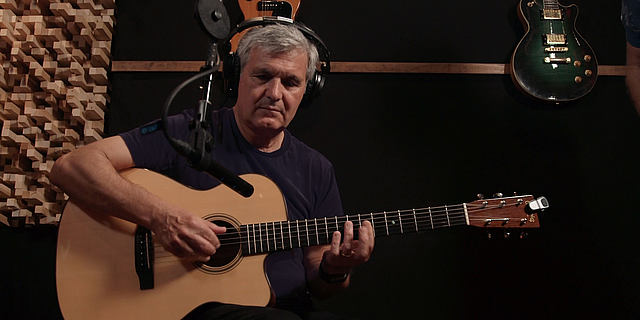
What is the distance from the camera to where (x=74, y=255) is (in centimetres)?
157

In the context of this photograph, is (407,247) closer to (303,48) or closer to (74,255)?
(303,48)

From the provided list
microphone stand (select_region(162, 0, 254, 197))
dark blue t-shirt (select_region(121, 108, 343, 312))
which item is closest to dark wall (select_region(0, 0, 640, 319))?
dark blue t-shirt (select_region(121, 108, 343, 312))

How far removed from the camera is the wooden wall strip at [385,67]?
2.58 meters

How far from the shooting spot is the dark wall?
245cm

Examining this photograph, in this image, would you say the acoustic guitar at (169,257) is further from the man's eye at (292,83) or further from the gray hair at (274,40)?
the gray hair at (274,40)

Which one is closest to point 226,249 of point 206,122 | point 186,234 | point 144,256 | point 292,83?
point 186,234

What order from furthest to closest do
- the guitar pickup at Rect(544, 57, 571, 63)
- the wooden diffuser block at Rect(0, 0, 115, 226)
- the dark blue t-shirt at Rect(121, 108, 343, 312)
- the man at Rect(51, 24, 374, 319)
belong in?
the guitar pickup at Rect(544, 57, 571, 63) → the wooden diffuser block at Rect(0, 0, 115, 226) → the dark blue t-shirt at Rect(121, 108, 343, 312) → the man at Rect(51, 24, 374, 319)

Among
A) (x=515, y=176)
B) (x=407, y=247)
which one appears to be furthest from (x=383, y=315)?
(x=515, y=176)

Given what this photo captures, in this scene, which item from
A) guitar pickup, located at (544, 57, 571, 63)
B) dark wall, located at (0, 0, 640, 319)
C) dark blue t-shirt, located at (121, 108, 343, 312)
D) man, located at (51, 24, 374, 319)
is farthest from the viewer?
guitar pickup, located at (544, 57, 571, 63)

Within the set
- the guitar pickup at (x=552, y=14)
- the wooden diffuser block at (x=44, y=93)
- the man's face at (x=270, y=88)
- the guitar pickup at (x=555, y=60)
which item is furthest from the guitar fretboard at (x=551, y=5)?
the wooden diffuser block at (x=44, y=93)

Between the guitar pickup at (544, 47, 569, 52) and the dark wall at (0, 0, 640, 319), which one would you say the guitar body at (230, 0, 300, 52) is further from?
the guitar pickup at (544, 47, 569, 52)

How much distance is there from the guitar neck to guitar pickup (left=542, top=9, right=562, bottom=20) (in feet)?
5.12

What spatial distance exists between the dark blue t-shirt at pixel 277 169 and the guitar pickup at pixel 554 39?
162 centimetres

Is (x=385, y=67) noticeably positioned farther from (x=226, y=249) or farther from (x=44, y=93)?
(x=44, y=93)
